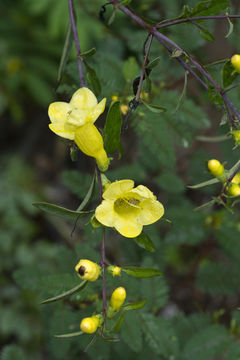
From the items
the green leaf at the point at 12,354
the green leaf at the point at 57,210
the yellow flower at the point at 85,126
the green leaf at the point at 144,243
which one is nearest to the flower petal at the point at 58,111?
the yellow flower at the point at 85,126

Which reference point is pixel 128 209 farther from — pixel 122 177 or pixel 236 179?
pixel 122 177

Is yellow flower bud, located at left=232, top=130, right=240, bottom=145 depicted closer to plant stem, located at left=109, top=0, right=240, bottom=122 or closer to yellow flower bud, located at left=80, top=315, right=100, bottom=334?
plant stem, located at left=109, top=0, right=240, bottom=122

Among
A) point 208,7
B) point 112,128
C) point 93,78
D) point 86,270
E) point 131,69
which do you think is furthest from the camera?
point 131,69

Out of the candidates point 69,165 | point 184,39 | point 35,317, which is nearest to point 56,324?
point 35,317

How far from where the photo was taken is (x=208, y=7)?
1.27 meters

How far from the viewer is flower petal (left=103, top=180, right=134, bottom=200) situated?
1.09 m

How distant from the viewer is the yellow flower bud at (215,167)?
1130 millimetres

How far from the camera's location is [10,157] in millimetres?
4203

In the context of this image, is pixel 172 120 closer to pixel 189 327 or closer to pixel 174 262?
pixel 189 327

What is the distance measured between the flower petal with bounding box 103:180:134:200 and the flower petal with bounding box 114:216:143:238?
7cm

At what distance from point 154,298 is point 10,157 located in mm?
2743

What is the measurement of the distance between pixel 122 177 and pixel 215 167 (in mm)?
944

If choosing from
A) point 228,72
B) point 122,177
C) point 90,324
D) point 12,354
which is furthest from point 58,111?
point 12,354

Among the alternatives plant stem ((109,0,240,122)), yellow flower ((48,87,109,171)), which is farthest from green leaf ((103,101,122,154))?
plant stem ((109,0,240,122))
